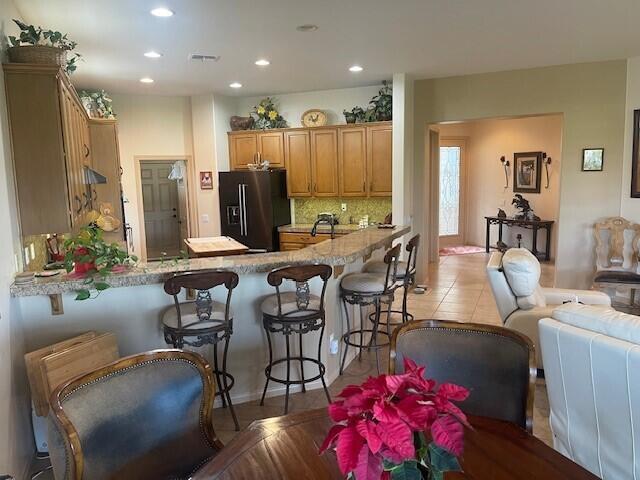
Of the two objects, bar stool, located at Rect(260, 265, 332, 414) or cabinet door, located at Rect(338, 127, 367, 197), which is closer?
bar stool, located at Rect(260, 265, 332, 414)

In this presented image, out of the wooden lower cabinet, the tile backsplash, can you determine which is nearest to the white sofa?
the wooden lower cabinet

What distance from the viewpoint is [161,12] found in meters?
3.48

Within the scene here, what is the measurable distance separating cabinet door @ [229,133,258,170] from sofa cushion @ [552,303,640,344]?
215 inches

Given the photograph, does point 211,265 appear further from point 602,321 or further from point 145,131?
point 145,131

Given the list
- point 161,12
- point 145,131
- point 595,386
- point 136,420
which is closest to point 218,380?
point 136,420

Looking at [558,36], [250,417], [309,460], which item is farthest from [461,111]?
[309,460]

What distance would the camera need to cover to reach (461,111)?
20.0 feet

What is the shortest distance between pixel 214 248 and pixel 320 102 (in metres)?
2.95

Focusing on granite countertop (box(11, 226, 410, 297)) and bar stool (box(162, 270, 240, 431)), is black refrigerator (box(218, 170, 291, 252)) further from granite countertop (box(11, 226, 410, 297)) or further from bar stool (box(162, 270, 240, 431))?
bar stool (box(162, 270, 240, 431))

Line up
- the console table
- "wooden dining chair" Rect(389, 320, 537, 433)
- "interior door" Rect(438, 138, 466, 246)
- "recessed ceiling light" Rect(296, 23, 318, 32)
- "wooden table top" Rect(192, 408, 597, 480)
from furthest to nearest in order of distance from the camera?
"interior door" Rect(438, 138, 466, 246), the console table, "recessed ceiling light" Rect(296, 23, 318, 32), "wooden dining chair" Rect(389, 320, 537, 433), "wooden table top" Rect(192, 408, 597, 480)

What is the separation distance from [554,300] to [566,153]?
2498 millimetres

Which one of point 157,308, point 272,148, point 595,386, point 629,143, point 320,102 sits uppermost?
point 320,102

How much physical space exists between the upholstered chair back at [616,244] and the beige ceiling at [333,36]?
1.86 m

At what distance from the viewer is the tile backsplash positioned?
6.82 meters
